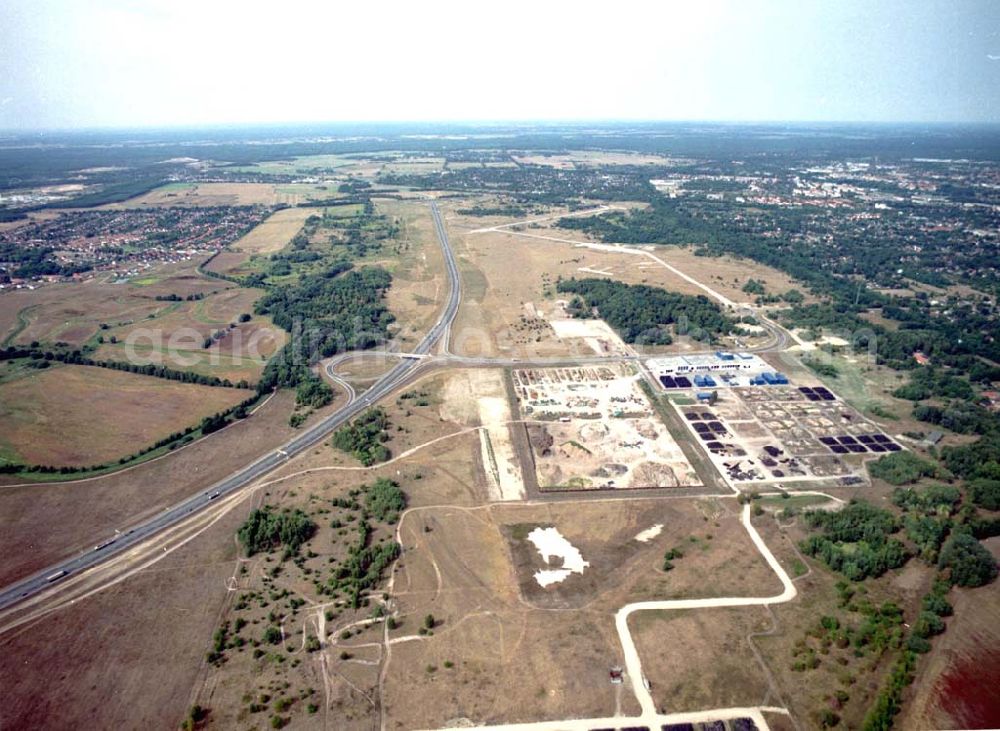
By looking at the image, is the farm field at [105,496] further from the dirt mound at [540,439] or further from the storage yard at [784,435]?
the storage yard at [784,435]

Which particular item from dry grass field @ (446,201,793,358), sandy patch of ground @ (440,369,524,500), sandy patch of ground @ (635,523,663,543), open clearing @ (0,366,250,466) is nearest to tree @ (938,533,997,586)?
sandy patch of ground @ (635,523,663,543)

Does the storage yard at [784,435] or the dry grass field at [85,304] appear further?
the dry grass field at [85,304]

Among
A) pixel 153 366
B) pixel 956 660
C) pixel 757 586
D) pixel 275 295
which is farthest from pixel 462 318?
pixel 956 660

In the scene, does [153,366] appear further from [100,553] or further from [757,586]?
[757,586]

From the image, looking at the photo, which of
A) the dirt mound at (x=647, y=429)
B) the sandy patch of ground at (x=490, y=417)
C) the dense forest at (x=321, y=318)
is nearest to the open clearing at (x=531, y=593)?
the sandy patch of ground at (x=490, y=417)

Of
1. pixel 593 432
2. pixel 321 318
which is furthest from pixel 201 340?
pixel 593 432

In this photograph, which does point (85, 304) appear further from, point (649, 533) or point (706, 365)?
point (649, 533)

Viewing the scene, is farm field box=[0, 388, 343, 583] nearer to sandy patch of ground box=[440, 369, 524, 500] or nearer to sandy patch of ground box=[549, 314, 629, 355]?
sandy patch of ground box=[440, 369, 524, 500]
